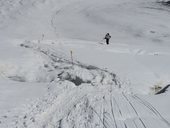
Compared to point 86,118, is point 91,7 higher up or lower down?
higher up

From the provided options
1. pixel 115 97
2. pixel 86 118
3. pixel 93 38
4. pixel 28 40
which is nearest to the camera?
pixel 86 118

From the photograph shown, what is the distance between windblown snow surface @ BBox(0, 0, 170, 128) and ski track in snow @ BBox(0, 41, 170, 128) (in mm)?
31

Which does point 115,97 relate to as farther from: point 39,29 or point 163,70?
point 39,29

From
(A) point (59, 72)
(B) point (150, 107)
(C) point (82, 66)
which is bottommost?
(B) point (150, 107)

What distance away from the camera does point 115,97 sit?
1389cm

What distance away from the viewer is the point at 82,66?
18.3 meters

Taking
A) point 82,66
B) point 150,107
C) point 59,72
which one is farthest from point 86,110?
point 82,66

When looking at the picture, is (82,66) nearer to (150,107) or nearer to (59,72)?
(59,72)

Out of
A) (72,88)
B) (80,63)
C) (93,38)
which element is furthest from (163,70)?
(93,38)

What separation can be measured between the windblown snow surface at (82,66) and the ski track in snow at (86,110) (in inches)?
1.2

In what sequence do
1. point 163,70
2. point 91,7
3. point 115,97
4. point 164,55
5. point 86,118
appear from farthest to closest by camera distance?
point 91,7, point 164,55, point 163,70, point 115,97, point 86,118

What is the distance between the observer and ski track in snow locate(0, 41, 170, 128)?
1119cm

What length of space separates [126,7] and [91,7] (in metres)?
3.51

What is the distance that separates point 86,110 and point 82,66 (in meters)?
6.25
